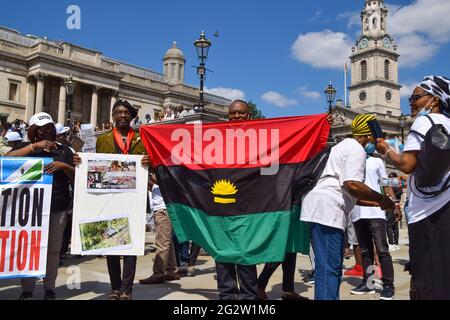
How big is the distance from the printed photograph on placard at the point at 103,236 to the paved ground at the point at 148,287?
2.50 feet

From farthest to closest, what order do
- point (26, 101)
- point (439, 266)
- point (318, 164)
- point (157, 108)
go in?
point (157, 108), point (26, 101), point (318, 164), point (439, 266)

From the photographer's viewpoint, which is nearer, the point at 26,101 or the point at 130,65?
the point at 26,101

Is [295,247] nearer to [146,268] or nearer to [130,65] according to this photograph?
[146,268]

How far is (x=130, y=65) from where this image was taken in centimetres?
6500

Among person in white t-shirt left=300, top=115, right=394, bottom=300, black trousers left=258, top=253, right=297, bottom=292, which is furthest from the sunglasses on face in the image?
black trousers left=258, top=253, right=297, bottom=292

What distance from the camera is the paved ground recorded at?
541 cm

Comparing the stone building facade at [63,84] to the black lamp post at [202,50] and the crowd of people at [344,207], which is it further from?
the crowd of people at [344,207]

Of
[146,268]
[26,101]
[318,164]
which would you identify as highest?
[26,101]

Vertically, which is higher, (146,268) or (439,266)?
(439,266)

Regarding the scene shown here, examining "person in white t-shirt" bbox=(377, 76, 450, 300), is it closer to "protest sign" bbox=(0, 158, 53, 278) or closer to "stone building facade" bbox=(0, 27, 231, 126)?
"protest sign" bbox=(0, 158, 53, 278)

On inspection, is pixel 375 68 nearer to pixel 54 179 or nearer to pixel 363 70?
pixel 363 70
